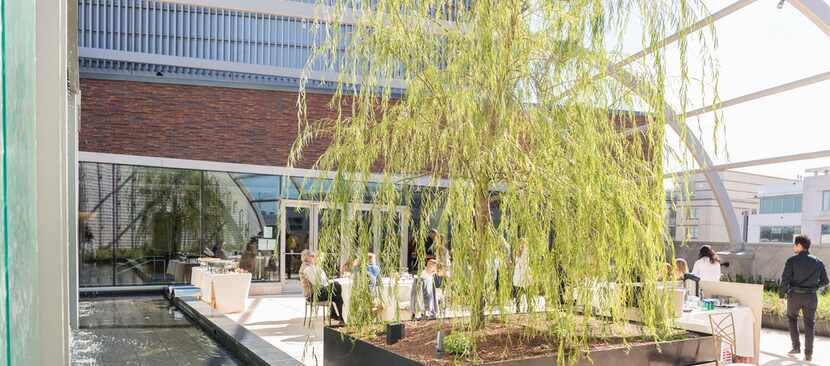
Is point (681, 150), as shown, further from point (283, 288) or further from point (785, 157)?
point (283, 288)

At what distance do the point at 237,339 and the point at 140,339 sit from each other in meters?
1.59

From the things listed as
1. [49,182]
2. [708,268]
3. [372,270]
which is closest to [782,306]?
[708,268]

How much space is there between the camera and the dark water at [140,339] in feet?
21.3

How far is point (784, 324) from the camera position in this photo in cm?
906

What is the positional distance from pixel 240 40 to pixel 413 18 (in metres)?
11.2

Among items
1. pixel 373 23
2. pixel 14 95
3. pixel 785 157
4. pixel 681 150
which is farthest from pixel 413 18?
pixel 785 157

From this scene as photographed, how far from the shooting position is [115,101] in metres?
13.2

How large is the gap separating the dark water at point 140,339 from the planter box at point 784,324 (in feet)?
24.6

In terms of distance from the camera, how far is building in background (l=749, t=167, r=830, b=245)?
1219 centimetres

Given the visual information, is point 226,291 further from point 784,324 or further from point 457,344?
point 784,324

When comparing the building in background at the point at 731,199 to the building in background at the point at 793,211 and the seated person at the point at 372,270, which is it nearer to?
the building in background at the point at 793,211

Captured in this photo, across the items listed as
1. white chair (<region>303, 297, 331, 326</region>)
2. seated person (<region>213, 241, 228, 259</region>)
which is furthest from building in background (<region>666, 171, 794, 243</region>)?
seated person (<region>213, 241, 228, 259</region>)

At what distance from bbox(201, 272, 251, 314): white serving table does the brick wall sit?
4043 millimetres

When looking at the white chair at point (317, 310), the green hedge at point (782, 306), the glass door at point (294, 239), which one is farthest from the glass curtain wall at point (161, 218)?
the green hedge at point (782, 306)
